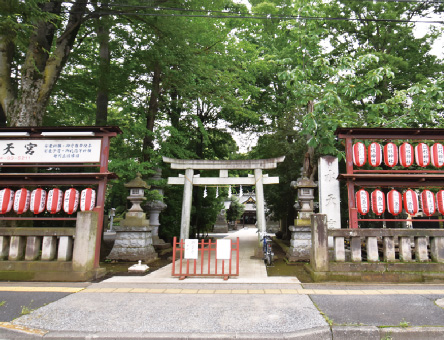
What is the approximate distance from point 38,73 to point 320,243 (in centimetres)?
1010

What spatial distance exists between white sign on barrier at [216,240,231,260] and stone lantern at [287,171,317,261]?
4318 mm

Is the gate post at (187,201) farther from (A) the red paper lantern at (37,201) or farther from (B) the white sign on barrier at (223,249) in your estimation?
(A) the red paper lantern at (37,201)

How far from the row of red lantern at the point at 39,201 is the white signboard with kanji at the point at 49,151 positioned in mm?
908

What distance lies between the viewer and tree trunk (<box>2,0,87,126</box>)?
885 cm

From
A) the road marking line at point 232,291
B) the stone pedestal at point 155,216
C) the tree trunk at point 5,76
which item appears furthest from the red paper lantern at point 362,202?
the tree trunk at point 5,76

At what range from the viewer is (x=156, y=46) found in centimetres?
1138

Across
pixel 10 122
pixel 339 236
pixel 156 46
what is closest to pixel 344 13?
pixel 156 46

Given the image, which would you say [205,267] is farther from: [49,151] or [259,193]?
[49,151]

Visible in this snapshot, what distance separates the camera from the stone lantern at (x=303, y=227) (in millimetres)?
10531

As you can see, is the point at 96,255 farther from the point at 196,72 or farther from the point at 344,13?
the point at 344,13

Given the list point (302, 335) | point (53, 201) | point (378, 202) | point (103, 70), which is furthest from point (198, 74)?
point (302, 335)

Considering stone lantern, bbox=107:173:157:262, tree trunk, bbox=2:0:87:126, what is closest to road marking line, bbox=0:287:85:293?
stone lantern, bbox=107:173:157:262

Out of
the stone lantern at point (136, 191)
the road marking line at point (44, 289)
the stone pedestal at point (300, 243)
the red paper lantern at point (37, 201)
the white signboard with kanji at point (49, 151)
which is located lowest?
the road marking line at point (44, 289)

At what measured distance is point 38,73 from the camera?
898cm
